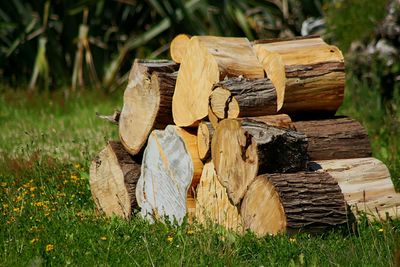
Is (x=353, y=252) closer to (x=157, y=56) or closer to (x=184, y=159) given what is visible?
(x=184, y=159)

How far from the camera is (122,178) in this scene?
6.77 metres

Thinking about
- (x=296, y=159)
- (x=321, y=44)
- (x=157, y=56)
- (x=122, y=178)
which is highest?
(x=321, y=44)

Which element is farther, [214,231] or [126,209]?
[126,209]

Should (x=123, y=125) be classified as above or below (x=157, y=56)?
above

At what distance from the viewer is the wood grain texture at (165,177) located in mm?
6234

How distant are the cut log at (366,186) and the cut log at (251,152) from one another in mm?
394

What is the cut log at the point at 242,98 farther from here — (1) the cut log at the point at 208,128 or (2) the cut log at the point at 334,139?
(2) the cut log at the point at 334,139

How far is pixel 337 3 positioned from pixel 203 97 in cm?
612

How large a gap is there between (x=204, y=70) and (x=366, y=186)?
Result: 4.38 feet

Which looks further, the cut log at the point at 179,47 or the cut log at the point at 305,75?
the cut log at the point at 179,47

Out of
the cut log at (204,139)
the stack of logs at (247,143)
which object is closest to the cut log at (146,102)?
the stack of logs at (247,143)

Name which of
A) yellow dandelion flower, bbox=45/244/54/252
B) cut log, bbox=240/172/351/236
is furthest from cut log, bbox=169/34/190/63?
yellow dandelion flower, bbox=45/244/54/252

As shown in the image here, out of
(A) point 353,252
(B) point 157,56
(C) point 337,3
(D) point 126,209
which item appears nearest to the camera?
(A) point 353,252

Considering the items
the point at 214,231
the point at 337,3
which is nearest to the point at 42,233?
the point at 214,231
